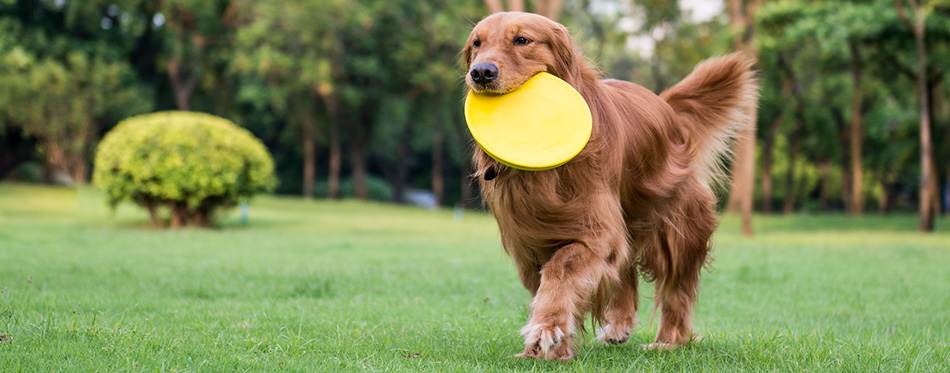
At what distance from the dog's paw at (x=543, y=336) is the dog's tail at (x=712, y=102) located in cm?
217

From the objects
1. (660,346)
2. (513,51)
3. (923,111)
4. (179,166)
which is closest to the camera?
(513,51)

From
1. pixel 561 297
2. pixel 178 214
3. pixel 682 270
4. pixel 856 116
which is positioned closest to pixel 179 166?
pixel 178 214

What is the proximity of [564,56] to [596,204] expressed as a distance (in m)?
0.81

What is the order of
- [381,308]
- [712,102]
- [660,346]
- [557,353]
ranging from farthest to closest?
[381,308] < [712,102] < [660,346] < [557,353]

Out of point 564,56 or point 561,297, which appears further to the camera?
point 564,56

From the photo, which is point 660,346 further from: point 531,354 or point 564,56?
point 564,56

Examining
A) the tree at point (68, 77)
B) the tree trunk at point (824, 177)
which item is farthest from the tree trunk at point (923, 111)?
the tree at point (68, 77)

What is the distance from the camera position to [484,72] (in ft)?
12.8

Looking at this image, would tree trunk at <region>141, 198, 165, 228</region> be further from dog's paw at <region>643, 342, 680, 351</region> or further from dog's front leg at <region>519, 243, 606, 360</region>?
dog's front leg at <region>519, 243, 606, 360</region>

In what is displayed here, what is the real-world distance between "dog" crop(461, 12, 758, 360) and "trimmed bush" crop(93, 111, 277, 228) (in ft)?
46.6

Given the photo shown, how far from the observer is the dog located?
13.3 ft

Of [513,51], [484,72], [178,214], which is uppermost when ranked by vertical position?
[513,51]

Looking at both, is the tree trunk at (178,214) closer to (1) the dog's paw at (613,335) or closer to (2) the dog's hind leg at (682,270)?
(1) the dog's paw at (613,335)

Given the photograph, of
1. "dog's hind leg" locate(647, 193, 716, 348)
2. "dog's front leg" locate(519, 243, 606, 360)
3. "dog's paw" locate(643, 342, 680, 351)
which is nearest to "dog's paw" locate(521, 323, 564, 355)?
"dog's front leg" locate(519, 243, 606, 360)
